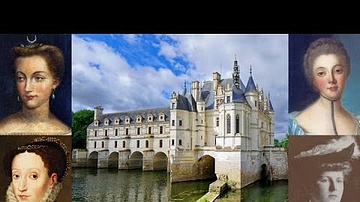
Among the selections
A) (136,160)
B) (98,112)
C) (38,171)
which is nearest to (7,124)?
(38,171)

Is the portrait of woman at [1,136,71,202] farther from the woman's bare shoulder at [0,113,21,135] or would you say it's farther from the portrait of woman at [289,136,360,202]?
the portrait of woman at [289,136,360,202]

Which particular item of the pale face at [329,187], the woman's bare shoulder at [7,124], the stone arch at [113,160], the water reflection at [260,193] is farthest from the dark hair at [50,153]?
the pale face at [329,187]

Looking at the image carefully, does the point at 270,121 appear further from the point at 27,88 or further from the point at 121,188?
the point at 27,88

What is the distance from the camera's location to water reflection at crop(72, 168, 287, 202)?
183 inches

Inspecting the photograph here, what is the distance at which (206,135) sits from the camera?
4.82 metres

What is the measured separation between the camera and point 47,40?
167 inches

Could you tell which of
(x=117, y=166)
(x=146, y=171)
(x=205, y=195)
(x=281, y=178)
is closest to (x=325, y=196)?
(x=281, y=178)

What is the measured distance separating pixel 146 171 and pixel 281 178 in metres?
1.64

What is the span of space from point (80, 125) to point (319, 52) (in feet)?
9.20

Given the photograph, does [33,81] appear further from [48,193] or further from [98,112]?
[48,193]

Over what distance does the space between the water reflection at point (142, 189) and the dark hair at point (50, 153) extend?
341 millimetres

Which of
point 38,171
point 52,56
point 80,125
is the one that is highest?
point 52,56

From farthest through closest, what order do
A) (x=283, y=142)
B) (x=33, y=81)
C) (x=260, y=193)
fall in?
1. (x=260, y=193)
2. (x=283, y=142)
3. (x=33, y=81)

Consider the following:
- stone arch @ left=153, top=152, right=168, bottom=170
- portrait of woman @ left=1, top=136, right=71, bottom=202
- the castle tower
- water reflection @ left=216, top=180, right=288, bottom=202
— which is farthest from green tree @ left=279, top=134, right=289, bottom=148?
portrait of woman @ left=1, top=136, right=71, bottom=202
